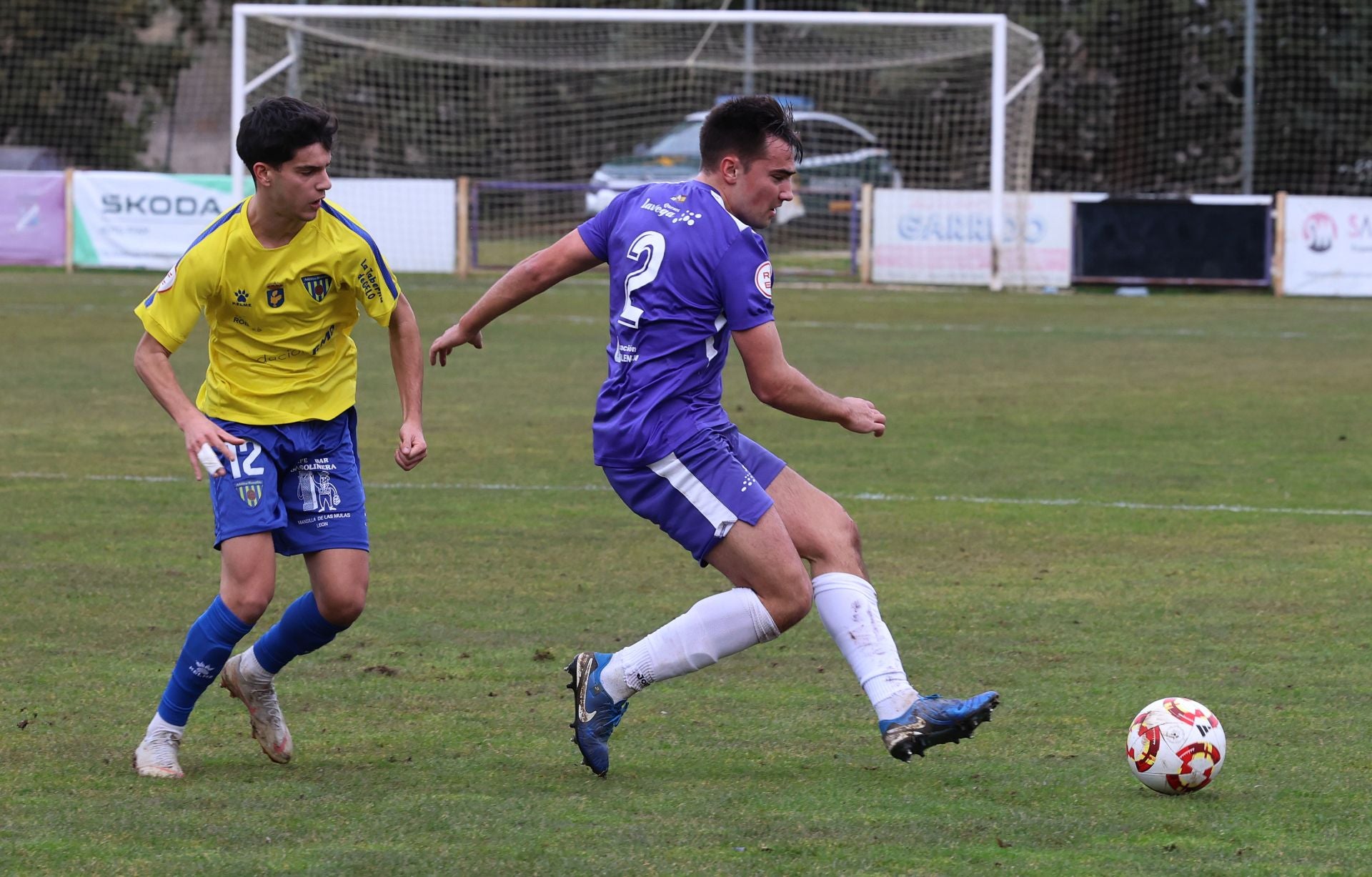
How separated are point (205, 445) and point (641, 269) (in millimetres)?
1202

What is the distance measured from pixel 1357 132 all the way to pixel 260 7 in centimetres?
2152

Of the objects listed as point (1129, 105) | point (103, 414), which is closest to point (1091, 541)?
point (103, 414)

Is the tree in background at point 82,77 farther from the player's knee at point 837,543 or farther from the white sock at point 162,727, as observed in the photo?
the player's knee at point 837,543

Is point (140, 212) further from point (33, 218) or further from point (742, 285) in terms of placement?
point (742, 285)

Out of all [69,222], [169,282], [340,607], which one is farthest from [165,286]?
[69,222]

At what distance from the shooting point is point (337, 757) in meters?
4.94

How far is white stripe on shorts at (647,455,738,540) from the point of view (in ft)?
15.3

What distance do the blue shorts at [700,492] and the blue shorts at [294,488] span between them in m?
0.77

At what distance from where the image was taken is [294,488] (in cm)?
489

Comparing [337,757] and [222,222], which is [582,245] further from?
[337,757]

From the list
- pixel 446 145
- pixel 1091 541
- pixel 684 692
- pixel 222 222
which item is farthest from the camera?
pixel 446 145

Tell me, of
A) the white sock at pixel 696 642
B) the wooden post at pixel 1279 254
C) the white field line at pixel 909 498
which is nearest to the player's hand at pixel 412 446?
the white sock at pixel 696 642

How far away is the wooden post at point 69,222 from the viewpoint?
24766 mm

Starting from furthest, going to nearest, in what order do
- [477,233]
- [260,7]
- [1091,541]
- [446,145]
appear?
1. [446,145]
2. [477,233]
3. [260,7]
4. [1091,541]
